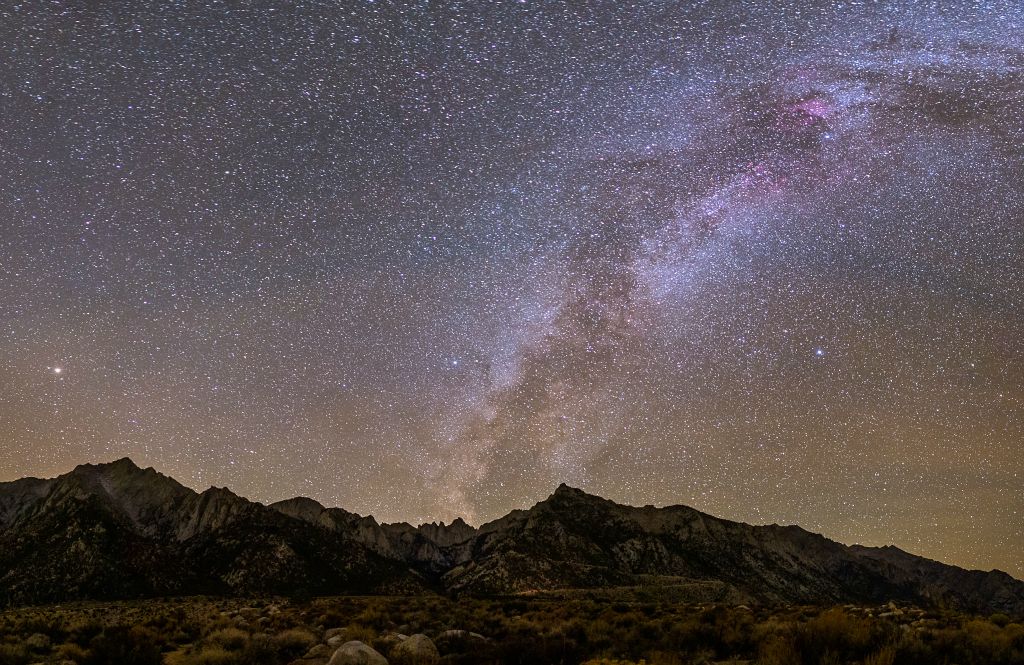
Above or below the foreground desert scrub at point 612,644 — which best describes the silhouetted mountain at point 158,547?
above

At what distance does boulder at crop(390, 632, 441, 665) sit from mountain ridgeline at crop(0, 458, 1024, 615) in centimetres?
5808

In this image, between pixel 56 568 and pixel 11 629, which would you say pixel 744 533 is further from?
pixel 11 629

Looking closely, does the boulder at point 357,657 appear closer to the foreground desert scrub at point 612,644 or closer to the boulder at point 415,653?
the boulder at point 415,653

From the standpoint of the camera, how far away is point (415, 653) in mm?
12352

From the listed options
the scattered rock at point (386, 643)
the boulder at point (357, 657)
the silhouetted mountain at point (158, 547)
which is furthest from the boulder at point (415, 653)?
the silhouetted mountain at point (158, 547)

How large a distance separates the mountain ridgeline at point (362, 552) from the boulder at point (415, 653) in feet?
191

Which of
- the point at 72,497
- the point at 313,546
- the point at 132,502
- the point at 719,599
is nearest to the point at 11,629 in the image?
the point at 719,599

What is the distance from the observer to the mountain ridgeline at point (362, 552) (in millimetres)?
71562

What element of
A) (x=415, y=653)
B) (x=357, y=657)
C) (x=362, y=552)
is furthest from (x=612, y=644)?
(x=362, y=552)

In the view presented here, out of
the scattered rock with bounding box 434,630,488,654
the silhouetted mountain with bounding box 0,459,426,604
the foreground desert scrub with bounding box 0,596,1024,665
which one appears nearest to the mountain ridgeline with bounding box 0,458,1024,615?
the silhouetted mountain with bounding box 0,459,426,604

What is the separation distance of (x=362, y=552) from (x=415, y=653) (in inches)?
4202

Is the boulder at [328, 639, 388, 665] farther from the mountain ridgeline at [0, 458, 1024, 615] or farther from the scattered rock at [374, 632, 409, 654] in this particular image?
the mountain ridgeline at [0, 458, 1024, 615]

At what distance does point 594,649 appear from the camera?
1263 centimetres

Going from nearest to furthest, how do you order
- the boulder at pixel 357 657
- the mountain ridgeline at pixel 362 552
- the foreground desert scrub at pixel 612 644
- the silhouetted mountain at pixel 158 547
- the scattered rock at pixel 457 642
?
the foreground desert scrub at pixel 612 644, the boulder at pixel 357 657, the scattered rock at pixel 457 642, the silhouetted mountain at pixel 158 547, the mountain ridgeline at pixel 362 552
